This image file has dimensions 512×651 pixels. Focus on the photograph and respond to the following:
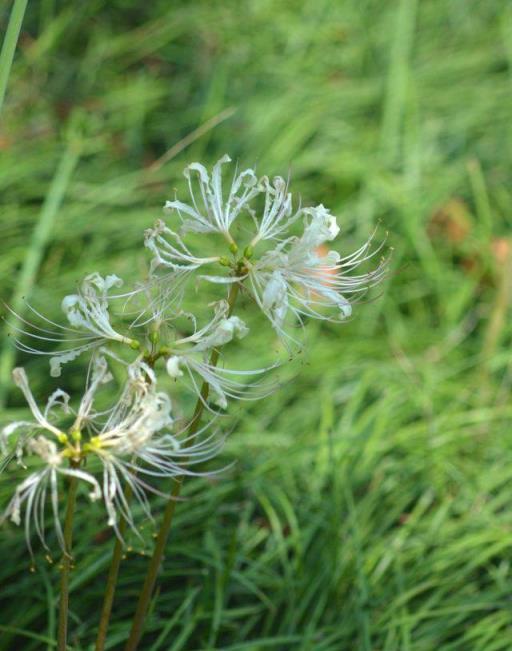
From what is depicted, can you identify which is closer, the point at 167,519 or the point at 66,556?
the point at 66,556

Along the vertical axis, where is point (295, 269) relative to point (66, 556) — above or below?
above

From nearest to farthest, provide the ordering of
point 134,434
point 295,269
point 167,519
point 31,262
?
point 134,434, point 295,269, point 167,519, point 31,262

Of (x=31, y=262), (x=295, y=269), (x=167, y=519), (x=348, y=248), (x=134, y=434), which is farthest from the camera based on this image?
(x=348, y=248)

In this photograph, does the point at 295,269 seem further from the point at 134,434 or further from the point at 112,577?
the point at 112,577

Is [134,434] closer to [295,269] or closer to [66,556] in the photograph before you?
[66,556]

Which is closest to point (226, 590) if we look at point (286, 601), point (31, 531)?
point (286, 601)

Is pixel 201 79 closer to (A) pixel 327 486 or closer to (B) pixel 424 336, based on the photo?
(B) pixel 424 336

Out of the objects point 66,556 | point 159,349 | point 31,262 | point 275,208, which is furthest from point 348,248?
point 66,556

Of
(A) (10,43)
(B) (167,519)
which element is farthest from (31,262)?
(B) (167,519)

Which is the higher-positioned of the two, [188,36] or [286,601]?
[188,36]

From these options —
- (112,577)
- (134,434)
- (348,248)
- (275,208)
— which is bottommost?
(112,577)
